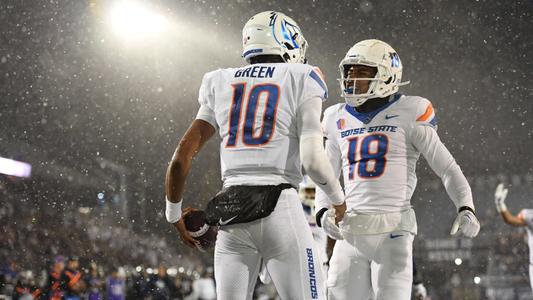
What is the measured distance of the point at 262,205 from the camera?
3.36 m

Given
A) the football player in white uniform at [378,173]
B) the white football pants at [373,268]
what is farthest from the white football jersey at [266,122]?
the white football pants at [373,268]

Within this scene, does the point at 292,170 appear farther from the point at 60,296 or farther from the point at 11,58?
the point at 11,58

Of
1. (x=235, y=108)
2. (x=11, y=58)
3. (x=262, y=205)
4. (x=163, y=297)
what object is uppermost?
(x=11, y=58)

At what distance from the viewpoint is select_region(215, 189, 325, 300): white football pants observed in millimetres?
3307

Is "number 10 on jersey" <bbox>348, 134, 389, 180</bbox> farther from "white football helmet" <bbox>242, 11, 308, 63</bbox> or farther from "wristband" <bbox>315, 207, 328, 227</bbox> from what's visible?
"white football helmet" <bbox>242, 11, 308, 63</bbox>

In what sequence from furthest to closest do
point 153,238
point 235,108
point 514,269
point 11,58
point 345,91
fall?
point 153,238, point 11,58, point 514,269, point 345,91, point 235,108

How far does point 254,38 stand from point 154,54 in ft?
50.2

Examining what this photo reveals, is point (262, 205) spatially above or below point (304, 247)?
above

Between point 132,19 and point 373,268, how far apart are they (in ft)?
40.9

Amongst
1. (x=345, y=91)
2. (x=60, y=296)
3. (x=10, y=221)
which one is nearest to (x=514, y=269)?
(x=60, y=296)

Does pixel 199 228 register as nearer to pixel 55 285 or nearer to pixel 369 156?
pixel 369 156

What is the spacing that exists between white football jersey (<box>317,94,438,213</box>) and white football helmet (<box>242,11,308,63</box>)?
121 centimetres

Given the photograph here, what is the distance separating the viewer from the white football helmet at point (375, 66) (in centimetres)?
491

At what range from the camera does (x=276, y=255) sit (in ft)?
11.0
